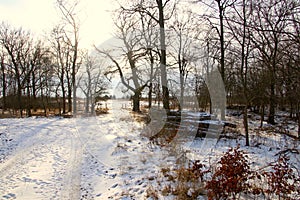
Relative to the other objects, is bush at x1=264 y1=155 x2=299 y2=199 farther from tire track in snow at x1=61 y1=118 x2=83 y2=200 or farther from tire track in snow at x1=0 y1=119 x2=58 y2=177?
tire track in snow at x1=0 y1=119 x2=58 y2=177

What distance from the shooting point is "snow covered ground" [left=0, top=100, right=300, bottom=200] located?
444cm

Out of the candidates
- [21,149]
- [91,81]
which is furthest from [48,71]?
[21,149]

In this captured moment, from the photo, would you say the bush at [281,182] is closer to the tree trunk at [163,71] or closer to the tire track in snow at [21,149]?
the tire track in snow at [21,149]

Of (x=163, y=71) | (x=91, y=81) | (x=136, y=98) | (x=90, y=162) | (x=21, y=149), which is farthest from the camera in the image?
(x=91, y=81)

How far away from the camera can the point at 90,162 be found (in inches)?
240

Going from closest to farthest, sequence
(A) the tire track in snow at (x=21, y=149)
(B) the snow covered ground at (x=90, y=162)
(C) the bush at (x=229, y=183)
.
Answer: (C) the bush at (x=229, y=183)
(B) the snow covered ground at (x=90, y=162)
(A) the tire track in snow at (x=21, y=149)

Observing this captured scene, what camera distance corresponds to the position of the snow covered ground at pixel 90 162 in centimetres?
444

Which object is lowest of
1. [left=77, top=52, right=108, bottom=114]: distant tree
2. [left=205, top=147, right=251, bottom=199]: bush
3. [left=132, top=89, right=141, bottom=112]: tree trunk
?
[left=205, top=147, right=251, bottom=199]: bush

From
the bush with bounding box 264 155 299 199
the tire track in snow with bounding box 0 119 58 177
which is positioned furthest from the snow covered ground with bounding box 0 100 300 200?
A: the bush with bounding box 264 155 299 199

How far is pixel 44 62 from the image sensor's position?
25.6m

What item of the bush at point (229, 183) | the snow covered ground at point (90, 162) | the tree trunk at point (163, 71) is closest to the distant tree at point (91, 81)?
the tree trunk at point (163, 71)

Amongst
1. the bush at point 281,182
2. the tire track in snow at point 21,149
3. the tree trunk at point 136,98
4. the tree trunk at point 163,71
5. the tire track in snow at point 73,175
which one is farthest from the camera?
the tree trunk at point 136,98

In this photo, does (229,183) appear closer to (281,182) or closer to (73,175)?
(281,182)

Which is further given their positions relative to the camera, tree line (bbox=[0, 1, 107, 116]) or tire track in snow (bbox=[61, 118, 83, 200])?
tree line (bbox=[0, 1, 107, 116])
